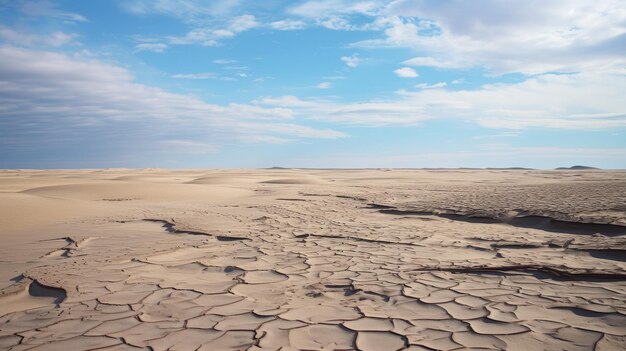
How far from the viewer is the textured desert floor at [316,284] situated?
268 centimetres

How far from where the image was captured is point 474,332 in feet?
8.81

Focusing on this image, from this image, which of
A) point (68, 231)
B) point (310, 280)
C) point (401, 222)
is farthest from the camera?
point (401, 222)

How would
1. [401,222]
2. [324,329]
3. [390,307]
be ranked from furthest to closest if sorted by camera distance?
[401,222]
[390,307]
[324,329]

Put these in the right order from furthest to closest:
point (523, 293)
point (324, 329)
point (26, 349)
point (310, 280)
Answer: point (310, 280) → point (523, 293) → point (324, 329) → point (26, 349)

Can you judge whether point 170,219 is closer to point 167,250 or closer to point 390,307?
point 167,250

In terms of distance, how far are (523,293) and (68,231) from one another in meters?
6.61

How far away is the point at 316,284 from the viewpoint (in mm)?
3830

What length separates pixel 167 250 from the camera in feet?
17.6

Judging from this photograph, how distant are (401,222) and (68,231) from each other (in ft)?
18.8

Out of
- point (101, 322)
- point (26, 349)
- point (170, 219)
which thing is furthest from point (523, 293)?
point (170, 219)

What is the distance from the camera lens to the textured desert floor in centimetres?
268

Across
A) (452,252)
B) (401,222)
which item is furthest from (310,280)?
(401,222)

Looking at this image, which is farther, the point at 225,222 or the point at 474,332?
the point at 225,222

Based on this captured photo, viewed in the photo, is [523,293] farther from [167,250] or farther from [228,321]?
[167,250]
